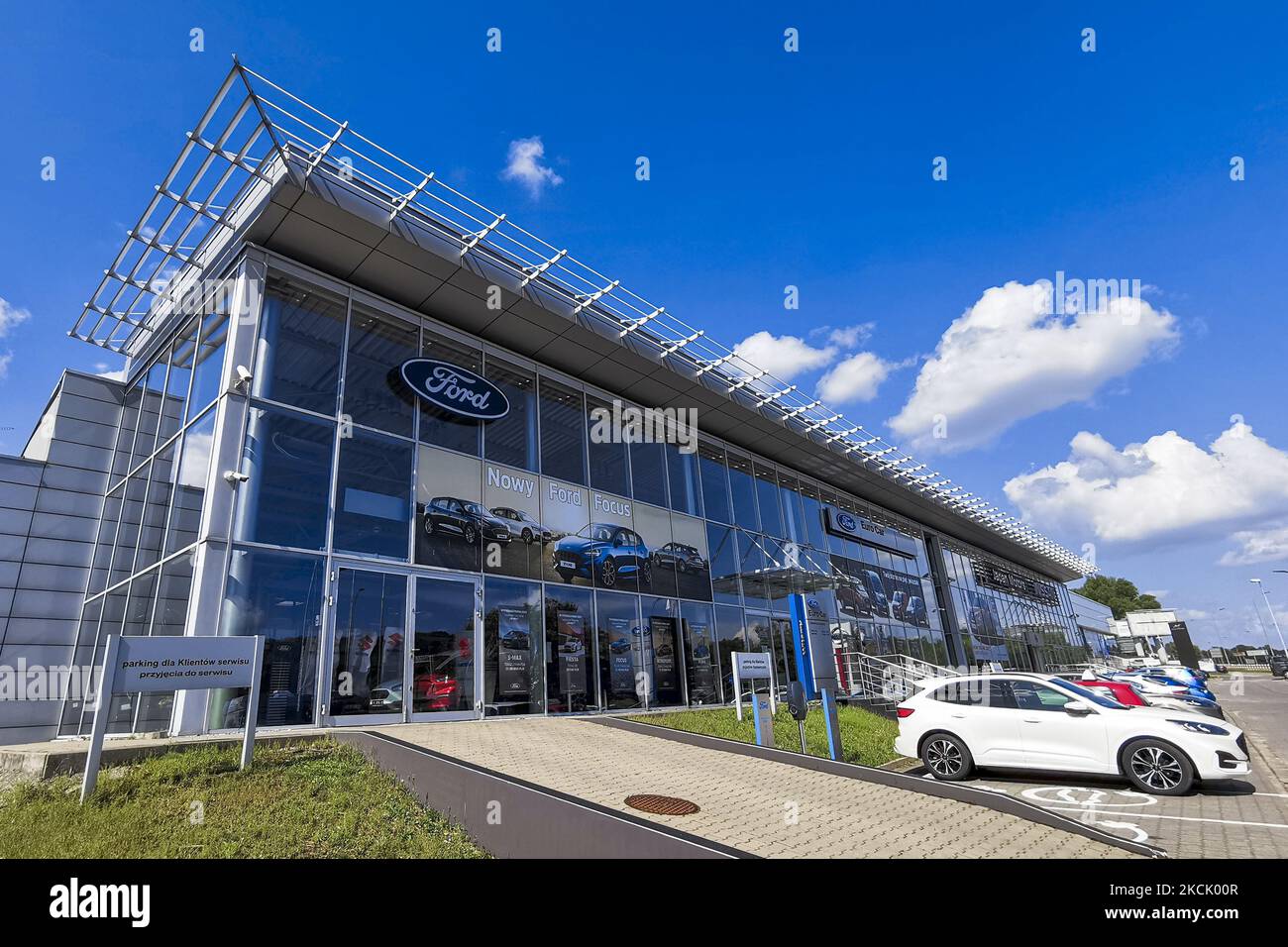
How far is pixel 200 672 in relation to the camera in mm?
7195

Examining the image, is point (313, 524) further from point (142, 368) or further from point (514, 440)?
point (142, 368)

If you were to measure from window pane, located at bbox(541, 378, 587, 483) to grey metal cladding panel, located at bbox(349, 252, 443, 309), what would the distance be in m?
4.18

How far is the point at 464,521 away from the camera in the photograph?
563 inches

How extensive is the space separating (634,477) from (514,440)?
434 centimetres

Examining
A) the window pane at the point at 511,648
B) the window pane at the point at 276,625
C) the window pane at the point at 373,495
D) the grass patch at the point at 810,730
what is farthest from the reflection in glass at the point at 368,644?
the grass patch at the point at 810,730

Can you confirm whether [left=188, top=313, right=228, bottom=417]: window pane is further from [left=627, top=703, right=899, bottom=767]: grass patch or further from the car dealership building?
[left=627, top=703, right=899, bottom=767]: grass patch

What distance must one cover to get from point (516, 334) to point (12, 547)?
12.1 m

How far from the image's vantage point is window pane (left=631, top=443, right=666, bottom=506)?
19500mm

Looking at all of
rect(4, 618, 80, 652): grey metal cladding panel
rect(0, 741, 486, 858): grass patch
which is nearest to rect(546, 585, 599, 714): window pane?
rect(0, 741, 486, 858): grass patch

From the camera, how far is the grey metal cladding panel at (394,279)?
13996 mm

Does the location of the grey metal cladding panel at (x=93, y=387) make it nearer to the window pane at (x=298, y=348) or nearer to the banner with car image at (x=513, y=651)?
the window pane at (x=298, y=348)

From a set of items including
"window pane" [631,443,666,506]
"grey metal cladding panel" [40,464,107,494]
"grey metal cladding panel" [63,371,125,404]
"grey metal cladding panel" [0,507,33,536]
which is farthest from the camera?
"window pane" [631,443,666,506]

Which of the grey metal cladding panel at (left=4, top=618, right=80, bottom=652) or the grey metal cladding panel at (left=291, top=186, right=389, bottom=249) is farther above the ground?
the grey metal cladding panel at (left=291, top=186, right=389, bottom=249)
